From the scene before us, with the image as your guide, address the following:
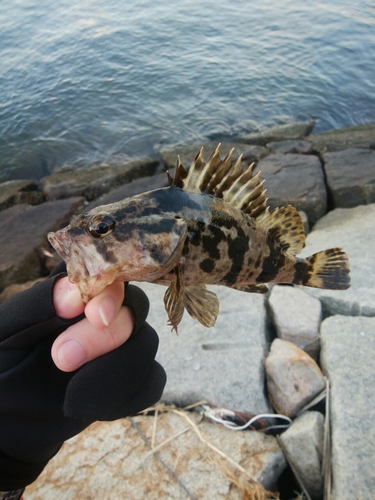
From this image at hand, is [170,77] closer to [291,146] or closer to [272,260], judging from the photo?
[291,146]

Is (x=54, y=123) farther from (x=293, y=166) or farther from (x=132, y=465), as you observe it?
(x=132, y=465)

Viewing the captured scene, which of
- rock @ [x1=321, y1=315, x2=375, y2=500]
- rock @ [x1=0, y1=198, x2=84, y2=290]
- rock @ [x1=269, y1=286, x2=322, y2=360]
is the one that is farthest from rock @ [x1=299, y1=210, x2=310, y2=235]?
rock @ [x1=0, y1=198, x2=84, y2=290]

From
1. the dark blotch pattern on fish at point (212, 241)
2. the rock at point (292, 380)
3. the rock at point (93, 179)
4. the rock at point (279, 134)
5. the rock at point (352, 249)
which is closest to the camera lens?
the dark blotch pattern on fish at point (212, 241)

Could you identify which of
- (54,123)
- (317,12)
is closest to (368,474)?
(54,123)

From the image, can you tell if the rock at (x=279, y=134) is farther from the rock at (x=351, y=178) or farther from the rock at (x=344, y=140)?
the rock at (x=351, y=178)

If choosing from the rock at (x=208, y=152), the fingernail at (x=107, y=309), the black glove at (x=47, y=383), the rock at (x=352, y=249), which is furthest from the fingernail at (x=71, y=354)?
the rock at (x=208, y=152)
